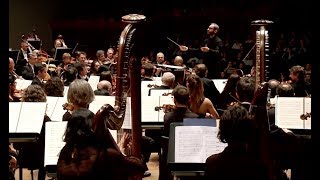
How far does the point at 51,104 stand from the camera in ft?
18.6

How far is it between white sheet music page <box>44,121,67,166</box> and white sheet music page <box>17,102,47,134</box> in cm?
79

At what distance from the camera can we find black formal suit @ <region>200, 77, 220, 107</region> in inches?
301

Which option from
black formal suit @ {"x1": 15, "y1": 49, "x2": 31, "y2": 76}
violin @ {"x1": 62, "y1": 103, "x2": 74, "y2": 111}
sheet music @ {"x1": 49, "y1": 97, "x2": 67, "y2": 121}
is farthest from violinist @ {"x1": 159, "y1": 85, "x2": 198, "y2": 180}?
black formal suit @ {"x1": 15, "y1": 49, "x2": 31, "y2": 76}

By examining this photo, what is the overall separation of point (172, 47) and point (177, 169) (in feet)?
39.0

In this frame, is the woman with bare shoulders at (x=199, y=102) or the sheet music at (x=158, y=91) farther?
the sheet music at (x=158, y=91)

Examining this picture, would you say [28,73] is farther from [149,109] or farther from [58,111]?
[149,109]

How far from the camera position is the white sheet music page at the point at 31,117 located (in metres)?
4.91

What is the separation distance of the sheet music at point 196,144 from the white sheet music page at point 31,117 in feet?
5.20

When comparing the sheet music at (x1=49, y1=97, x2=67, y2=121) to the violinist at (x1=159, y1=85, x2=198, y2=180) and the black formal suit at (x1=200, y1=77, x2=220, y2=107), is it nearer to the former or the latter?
the violinist at (x1=159, y1=85, x2=198, y2=180)

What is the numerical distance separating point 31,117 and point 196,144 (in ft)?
5.93

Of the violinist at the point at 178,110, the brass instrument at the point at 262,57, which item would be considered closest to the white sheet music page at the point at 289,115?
the violinist at the point at 178,110

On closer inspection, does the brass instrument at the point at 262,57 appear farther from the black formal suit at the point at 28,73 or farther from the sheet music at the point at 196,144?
the black formal suit at the point at 28,73

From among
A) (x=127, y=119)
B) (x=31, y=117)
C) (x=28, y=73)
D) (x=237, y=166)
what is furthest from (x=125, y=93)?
(x=28, y=73)

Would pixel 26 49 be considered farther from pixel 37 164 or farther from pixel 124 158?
pixel 124 158
